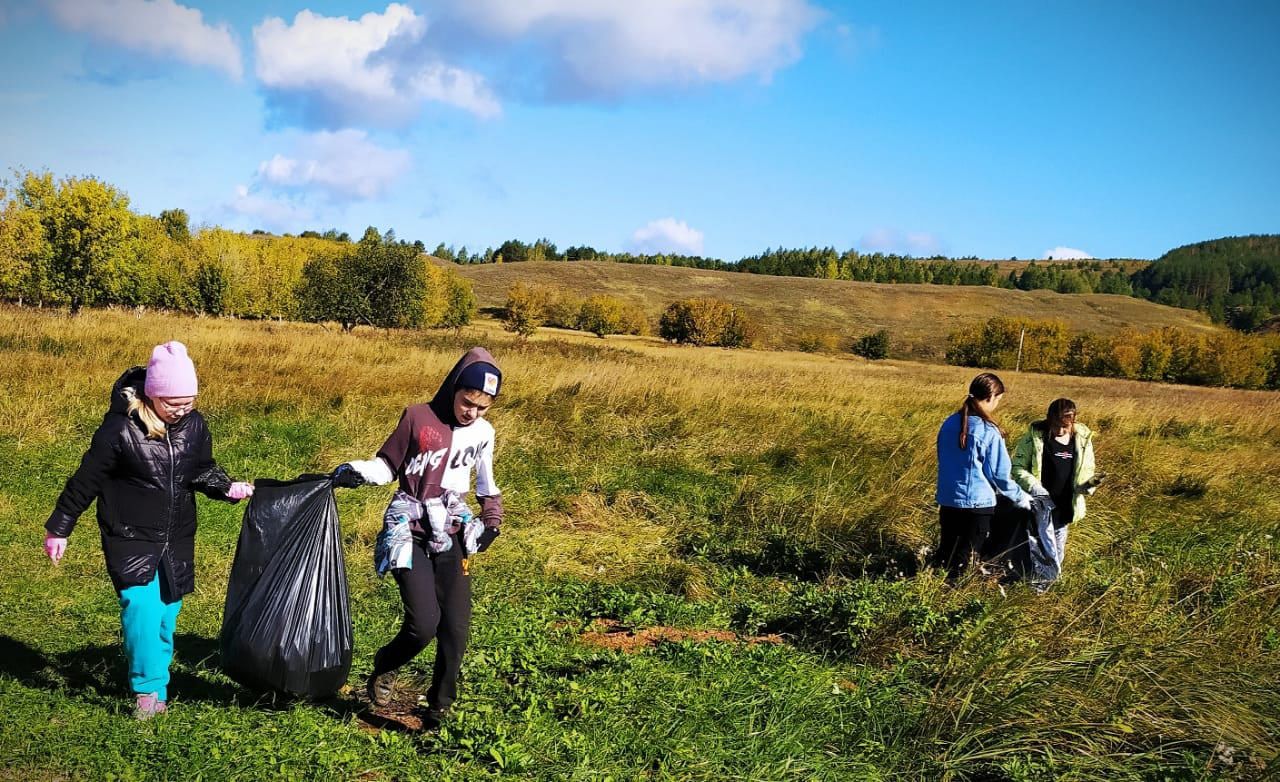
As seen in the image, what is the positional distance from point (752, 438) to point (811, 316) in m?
84.1

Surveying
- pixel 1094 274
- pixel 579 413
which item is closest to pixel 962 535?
pixel 579 413

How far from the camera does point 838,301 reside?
100750 millimetres

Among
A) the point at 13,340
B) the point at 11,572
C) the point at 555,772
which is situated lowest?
the point at 11,572

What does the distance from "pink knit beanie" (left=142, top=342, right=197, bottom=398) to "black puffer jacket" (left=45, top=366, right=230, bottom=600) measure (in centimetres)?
12

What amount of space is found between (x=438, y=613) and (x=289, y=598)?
0.65 meters

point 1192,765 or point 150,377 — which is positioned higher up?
point 150,377

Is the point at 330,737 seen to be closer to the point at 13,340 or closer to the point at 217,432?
the point at 217,432

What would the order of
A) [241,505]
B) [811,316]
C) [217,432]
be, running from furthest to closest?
[811,316] < [217,432] < [241,505]

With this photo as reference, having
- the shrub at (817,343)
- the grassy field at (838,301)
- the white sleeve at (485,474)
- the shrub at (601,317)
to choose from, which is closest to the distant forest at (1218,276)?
the grassy field at (838,301)

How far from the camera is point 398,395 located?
12195 millimetres

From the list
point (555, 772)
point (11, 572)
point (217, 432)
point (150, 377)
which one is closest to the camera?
point (555, 772)

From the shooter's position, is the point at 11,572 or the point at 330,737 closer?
the point at 330,737

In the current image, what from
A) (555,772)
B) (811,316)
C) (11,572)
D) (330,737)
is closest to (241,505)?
(11,572)

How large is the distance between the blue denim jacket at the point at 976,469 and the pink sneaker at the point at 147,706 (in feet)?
16.6
